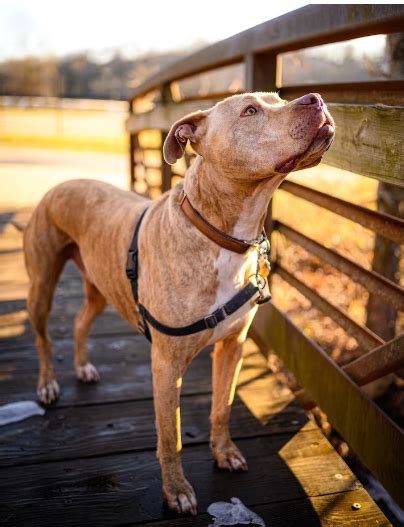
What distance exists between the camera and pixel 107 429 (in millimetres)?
2771

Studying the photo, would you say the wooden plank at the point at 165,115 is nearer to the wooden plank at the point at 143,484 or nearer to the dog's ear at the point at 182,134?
the dog's ear at the point at 182,134

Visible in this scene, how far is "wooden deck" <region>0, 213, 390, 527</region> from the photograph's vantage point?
224 centimetres

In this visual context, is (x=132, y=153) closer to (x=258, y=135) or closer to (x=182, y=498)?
(x=258, y=135)

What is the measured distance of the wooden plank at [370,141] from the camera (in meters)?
1.88

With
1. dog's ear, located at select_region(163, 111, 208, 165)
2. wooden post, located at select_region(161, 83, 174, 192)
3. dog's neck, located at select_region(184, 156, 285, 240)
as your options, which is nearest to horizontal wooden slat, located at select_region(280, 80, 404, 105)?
dog's neck, located at select_region(184, 156, 285, 240)

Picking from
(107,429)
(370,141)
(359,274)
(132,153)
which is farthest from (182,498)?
(132,153)

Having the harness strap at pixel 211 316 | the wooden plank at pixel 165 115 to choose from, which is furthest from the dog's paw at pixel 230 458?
the wooden plank at pixel 165 115

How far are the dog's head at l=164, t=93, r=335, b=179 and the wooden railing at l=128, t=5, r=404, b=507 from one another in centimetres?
26

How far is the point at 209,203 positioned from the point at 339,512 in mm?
1410

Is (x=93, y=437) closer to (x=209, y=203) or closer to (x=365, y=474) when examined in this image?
(x=209, y=203)

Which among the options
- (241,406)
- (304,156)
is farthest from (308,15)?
(241,406)

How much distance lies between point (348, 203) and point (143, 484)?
1661 millimetres

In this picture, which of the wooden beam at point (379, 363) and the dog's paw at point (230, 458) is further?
the dog's paw at point (230, 458)

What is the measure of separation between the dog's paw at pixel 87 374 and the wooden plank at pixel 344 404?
1099mm
